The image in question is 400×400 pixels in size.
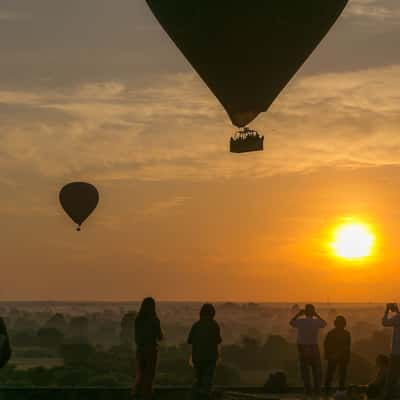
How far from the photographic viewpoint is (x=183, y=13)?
1152 inches

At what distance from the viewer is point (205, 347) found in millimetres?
20141

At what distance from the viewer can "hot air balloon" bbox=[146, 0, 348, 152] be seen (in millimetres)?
28578

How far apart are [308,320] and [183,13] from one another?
10.7 metres

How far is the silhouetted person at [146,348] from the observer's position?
19828mm

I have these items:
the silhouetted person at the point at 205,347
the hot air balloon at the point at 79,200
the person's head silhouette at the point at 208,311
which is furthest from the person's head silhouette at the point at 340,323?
the hot air balloon at the point at 79,200

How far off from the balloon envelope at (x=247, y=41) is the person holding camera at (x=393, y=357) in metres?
10.4

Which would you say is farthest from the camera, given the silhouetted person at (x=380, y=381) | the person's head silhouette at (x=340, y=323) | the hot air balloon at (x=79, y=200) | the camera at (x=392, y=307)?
the hot air balloon at (x=79, y=200)

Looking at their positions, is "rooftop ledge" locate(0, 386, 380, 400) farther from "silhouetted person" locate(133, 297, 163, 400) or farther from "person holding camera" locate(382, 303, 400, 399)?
"person holding camera" locate(382, 303, 400, 399)

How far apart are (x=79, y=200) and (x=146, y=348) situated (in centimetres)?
2744

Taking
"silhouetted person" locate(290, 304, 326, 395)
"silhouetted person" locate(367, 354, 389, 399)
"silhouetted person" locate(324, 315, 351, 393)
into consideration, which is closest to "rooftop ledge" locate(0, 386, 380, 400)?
"silhouetted person" locate(290, 304, 326, 395)

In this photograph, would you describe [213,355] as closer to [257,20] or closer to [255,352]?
[257,20]

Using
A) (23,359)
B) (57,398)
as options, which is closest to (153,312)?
(57,398)

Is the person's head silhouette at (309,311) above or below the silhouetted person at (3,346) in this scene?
above

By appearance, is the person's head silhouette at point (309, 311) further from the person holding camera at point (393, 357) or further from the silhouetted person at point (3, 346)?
the silhouetted person at point (3, 346)
